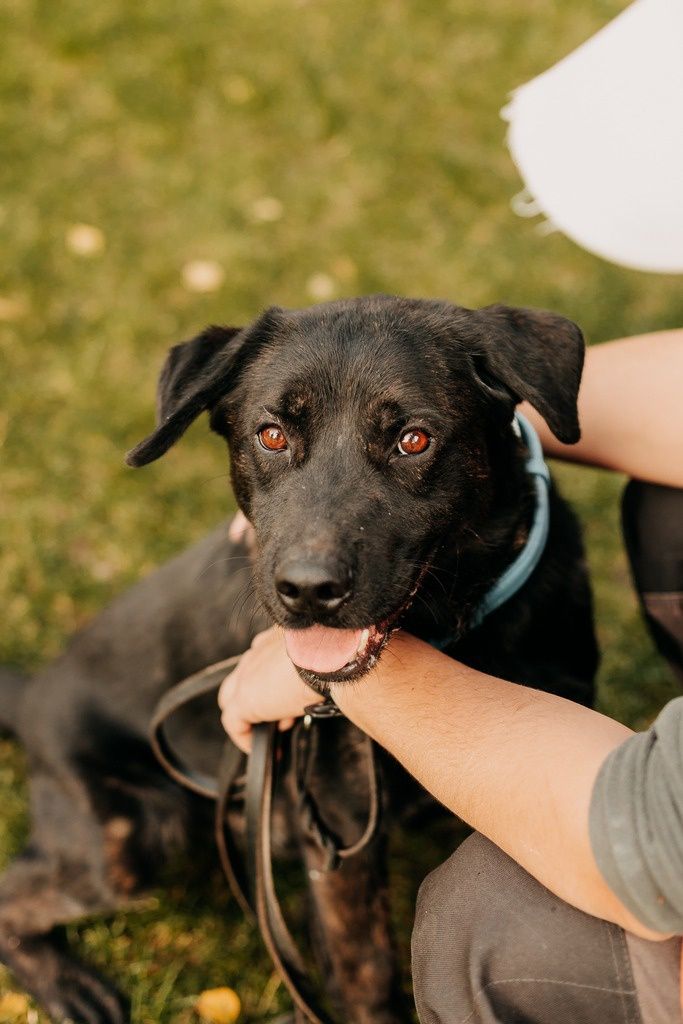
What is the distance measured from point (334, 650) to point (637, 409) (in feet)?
3.80

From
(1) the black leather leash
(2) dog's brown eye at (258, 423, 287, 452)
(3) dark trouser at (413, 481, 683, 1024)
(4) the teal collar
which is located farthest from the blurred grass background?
(2) dog's brown eye at (258, 423, 287, 452)

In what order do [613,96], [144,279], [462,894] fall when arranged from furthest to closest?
[144,279]
[613,96]
[462,894]

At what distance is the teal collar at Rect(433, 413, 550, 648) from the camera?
8.75ft

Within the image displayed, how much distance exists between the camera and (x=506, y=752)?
6.64 ft

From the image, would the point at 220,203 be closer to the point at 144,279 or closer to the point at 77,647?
the point at 144,279

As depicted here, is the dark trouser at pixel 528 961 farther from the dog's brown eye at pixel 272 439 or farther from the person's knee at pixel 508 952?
the dog's brown eye at pixel 272 439

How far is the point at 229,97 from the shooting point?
621 centimetres

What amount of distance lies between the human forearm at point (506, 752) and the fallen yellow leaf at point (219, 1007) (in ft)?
3.97

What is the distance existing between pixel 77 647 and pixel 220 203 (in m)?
3.18

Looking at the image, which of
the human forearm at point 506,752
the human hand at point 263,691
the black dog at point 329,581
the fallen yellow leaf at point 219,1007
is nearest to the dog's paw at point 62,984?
the black dog at point 329,581

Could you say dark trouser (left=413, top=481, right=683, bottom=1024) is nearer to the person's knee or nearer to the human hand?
the person's knee

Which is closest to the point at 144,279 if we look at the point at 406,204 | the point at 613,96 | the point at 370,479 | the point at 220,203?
the point at 220,203

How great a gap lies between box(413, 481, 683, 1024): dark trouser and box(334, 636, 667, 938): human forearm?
0.37 feet

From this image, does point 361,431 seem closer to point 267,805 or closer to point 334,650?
point 334,650
